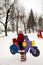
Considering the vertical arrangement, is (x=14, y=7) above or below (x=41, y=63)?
above

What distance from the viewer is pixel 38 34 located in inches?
32.3

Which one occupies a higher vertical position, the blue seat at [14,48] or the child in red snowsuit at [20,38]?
the child in red snowsuit at [20,38]

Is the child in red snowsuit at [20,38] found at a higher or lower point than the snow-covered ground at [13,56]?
higher

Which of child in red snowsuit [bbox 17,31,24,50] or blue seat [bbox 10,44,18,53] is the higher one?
child in red snowsuit [bbox 17,31,24,50]

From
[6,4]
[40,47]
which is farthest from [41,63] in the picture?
[6,4]

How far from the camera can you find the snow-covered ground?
2.41 feet

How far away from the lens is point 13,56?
761 millimetres

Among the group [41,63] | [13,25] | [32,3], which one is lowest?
[41,63]

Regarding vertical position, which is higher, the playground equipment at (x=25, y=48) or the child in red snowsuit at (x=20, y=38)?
the child in red snowsuit at (x=20, y=38)

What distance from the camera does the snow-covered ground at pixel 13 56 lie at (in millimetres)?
735

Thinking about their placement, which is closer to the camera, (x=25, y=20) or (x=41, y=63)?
(x=41, y=63)

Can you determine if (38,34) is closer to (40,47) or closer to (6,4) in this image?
(40,47)

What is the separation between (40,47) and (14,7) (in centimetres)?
23

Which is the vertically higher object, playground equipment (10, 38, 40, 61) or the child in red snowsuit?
the child in red snowsuit
